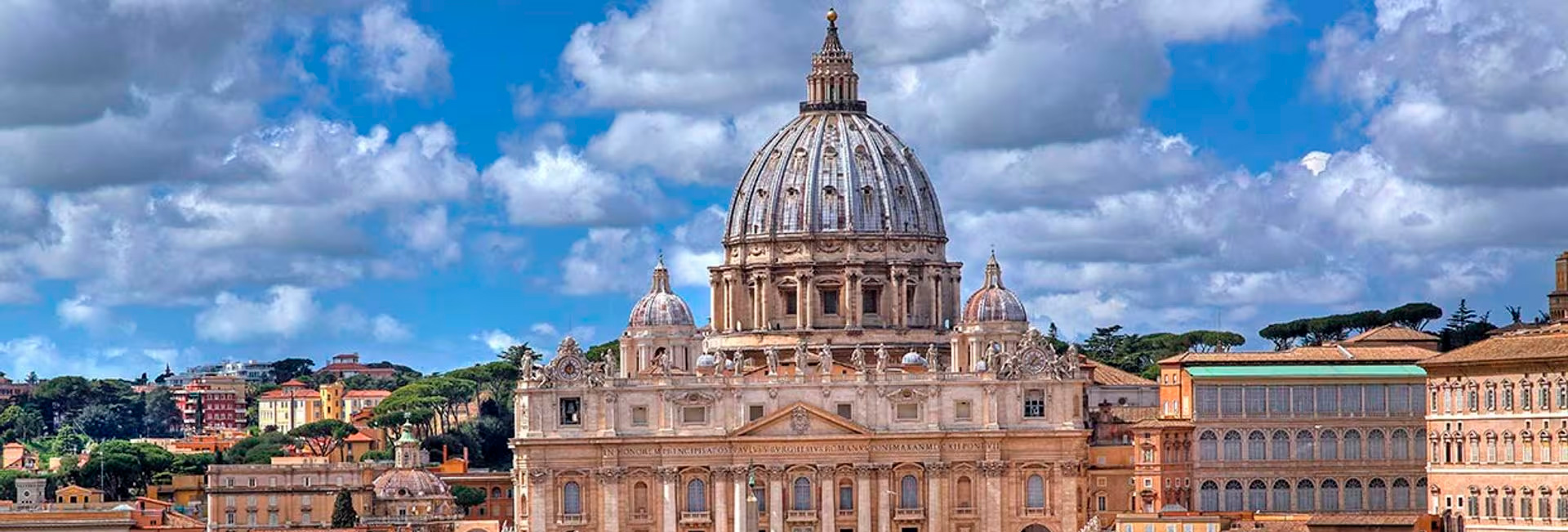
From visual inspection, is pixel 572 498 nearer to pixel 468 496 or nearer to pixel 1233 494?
pixel 1233 494

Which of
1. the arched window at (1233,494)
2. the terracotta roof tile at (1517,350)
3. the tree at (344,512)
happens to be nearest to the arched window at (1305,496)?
the arched window at (1233,494)

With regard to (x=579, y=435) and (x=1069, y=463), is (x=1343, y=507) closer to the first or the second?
(x=1069, y=463)

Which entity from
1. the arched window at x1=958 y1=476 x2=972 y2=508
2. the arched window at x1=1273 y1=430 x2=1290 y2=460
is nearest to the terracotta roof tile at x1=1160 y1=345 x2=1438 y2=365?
the arched window at x1=1273 y1=430 x2=1290 y2=460

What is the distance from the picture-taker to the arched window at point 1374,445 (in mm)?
150375

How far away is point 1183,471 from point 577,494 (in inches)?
1029

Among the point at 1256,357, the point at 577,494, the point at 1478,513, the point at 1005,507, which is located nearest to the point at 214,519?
the point at 577,494

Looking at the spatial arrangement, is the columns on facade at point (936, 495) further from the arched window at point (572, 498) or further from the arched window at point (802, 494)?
the arched window at point (572, 498)

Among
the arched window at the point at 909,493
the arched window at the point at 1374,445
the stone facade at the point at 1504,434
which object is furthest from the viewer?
the arched window at the point at 909,493

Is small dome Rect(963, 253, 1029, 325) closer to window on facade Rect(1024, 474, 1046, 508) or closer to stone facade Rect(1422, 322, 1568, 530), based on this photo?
window on facade Rect(1024, 474, 1046, 508)

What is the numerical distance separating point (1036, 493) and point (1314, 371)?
45.5ft

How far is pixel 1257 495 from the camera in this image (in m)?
152

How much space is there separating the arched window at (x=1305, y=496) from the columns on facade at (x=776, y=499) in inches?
865

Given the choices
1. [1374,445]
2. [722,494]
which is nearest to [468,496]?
[722,494]

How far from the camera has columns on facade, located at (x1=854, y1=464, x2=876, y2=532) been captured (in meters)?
156
